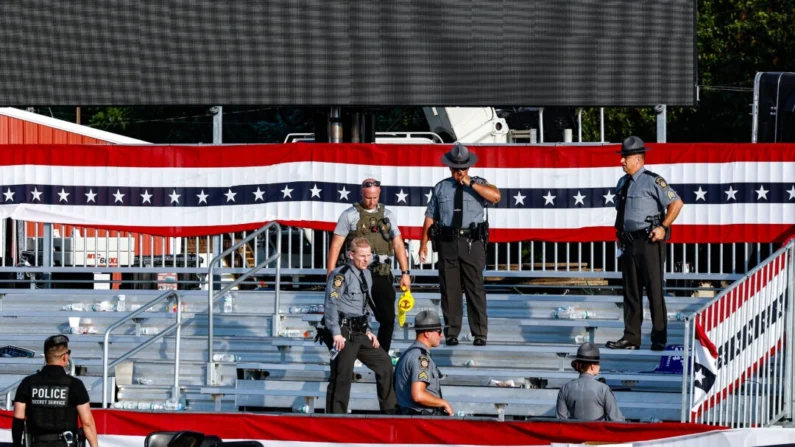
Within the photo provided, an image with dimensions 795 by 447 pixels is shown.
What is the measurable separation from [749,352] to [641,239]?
167 cm

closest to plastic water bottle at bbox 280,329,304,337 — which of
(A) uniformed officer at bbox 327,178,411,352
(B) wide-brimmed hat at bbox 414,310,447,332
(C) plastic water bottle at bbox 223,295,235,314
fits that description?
(C) plastic water bottle at bbox 223,295,235,314

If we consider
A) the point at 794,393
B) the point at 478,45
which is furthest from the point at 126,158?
the point at 794,393

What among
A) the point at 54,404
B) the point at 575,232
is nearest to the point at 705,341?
the point at 54,404

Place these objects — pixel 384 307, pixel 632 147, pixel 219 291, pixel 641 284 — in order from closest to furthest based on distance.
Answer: pixel 384 307, pixel 632 147, pixel 641 284, pixel 219 291

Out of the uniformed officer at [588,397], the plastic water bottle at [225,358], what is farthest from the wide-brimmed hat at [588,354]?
the plastic water bottle at [225,358]

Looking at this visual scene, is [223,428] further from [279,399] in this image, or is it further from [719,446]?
[719,446]

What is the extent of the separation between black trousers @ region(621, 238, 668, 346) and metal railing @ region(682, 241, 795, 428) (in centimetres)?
132

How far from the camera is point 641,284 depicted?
10.6m

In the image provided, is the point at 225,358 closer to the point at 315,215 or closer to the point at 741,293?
the point at 315,215

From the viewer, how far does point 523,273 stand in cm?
1265

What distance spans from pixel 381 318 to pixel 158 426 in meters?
1.89

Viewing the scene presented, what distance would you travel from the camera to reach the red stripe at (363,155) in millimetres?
12883

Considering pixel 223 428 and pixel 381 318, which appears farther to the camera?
pixel 381 318

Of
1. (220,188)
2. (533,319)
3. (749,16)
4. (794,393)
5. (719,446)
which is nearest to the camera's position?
(719,446)
